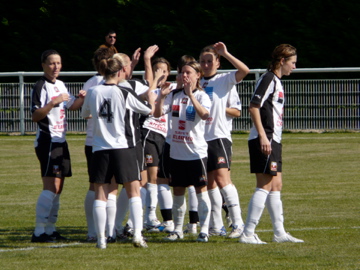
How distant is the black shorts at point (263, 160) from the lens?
8.55 metres

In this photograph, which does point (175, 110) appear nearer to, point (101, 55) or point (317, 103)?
point (101, 55)

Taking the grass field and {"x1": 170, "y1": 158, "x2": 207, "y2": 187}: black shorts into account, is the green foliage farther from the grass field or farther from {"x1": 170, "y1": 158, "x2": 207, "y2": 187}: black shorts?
{"x1": 170, "y1": 158, "x2": 207, "y2": 187}: black shorts

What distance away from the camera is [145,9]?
1040 inches

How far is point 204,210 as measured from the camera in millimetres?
8883

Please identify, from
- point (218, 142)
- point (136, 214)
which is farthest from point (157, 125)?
point (136, 214)

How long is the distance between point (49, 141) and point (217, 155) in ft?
6.04

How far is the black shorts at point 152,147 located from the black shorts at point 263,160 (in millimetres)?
1874

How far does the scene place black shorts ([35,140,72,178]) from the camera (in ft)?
30.0

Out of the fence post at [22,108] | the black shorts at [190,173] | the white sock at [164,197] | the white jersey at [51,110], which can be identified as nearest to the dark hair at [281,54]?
the black shorts at [190,173]

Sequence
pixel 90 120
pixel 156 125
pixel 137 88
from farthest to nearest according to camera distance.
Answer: pixel 156 125 < pixel 90 120 < pixel 137 88

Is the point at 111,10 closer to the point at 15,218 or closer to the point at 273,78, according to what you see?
the point at 15,218

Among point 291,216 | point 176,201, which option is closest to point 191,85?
point 176,201

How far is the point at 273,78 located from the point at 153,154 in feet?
7.11

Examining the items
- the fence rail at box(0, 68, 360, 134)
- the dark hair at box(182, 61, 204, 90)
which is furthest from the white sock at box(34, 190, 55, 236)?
the fence rail at box(0, 68, 360, 134)
